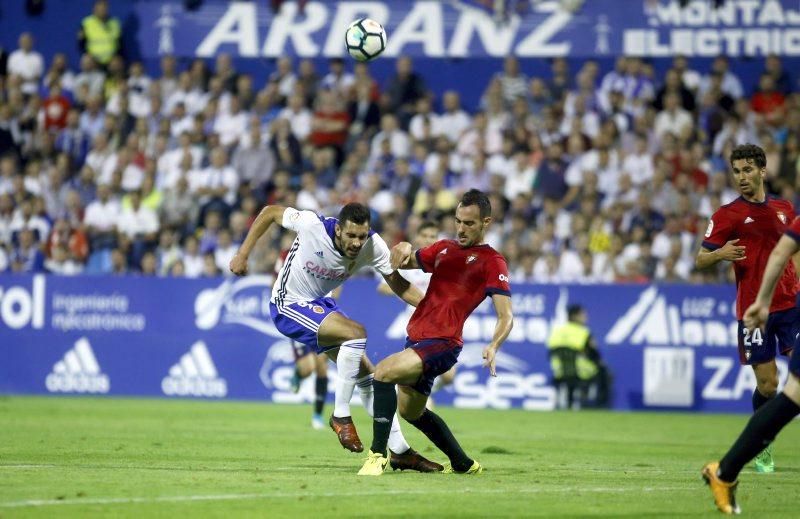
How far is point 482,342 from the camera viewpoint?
21.2m

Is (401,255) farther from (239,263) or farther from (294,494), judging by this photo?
(294,494)

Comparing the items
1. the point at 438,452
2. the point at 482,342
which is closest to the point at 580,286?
the point at 482,342

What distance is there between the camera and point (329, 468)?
1135cm

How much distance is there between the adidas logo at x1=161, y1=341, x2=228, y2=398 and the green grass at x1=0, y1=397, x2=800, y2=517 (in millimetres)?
2544

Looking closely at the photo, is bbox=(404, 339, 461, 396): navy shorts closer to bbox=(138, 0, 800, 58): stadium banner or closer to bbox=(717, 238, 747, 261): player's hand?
bbox=(717, 238, 747, 261): player's hand

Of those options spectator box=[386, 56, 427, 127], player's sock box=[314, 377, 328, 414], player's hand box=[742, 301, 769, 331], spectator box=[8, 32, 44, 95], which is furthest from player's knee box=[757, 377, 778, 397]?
spectator box=[8, 32, 44, 95]

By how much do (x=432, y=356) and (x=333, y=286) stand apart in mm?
1978

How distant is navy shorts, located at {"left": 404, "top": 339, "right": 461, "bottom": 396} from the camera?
1051 centimetres

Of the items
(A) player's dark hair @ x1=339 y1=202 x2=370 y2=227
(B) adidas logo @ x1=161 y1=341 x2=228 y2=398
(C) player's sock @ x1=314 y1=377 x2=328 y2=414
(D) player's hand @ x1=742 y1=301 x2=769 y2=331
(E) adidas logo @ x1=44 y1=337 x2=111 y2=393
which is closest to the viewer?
(D) player's hand @ x1=742 y1=301 x2=769 y2=331

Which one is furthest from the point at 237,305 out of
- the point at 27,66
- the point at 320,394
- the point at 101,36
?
the point at 27,66

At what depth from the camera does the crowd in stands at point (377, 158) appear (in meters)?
22.7

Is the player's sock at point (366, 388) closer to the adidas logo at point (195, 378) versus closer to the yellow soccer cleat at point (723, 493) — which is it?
the yellow soccer cleat at point (723, 493)

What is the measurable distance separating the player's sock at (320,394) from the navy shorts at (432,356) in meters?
6.78

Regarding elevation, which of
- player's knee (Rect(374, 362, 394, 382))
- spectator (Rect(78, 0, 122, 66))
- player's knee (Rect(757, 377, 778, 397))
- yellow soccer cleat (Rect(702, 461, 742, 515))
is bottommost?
yellow soccer cleat (Rect(702, 461, 742, 515))
